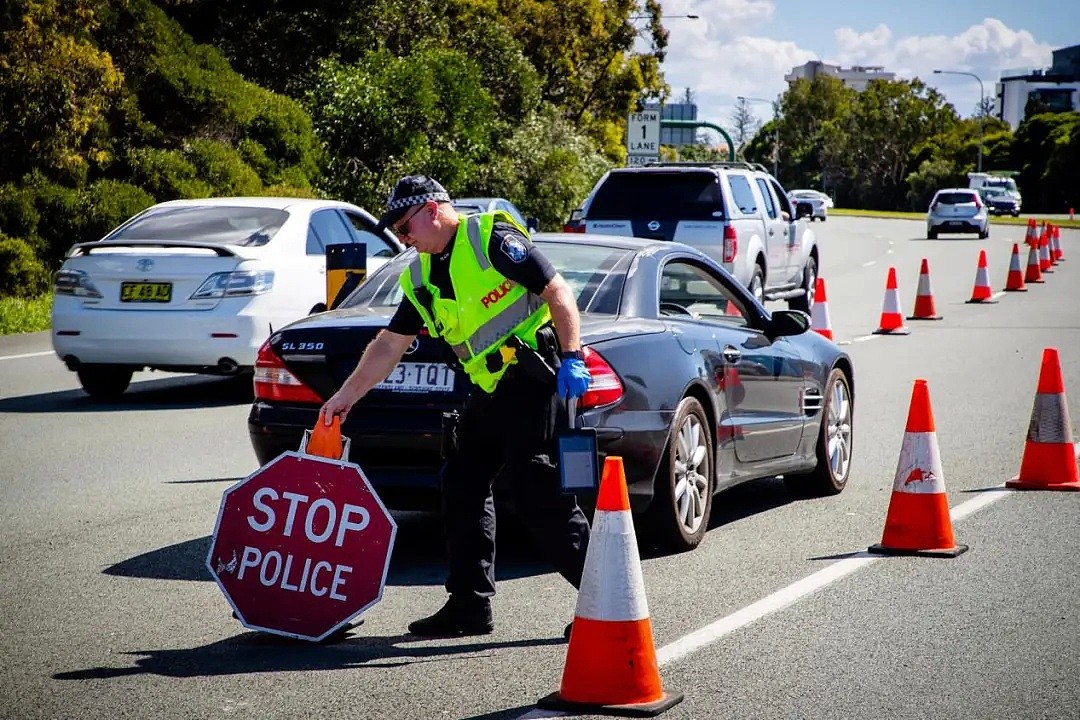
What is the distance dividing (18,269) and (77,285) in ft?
34.6

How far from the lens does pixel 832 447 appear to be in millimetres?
9227

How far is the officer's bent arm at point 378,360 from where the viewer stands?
6223 mm

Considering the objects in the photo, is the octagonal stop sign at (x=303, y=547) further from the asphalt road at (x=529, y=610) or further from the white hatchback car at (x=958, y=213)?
the white hatchback car at (x=958, y=213)

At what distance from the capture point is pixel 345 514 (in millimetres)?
5855

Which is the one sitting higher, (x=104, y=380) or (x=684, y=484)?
(x=684, y=484)

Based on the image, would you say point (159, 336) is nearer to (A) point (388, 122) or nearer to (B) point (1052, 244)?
(A) point (388, 122)

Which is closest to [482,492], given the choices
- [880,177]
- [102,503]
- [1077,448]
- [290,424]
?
[290,424]

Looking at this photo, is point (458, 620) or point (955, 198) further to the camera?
point (955, 198)

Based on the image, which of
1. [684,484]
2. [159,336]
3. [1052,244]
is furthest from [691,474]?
[1052,244]

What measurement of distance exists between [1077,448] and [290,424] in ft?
18.6

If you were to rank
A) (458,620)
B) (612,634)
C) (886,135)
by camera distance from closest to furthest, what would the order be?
(612,634), (458,620), (886,135)

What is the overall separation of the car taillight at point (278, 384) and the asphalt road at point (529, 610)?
80 cm

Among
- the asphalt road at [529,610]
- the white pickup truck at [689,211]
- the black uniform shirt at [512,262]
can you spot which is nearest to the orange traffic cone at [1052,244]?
the white pickup truck at [689,211]

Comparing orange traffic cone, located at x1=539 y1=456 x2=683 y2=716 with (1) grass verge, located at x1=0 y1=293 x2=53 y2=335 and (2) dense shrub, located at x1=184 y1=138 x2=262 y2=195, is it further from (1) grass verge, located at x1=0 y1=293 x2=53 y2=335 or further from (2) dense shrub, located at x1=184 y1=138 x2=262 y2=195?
(2) dense shrub, located at x1=184 y1=138 x2=262 y2=195
